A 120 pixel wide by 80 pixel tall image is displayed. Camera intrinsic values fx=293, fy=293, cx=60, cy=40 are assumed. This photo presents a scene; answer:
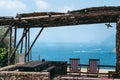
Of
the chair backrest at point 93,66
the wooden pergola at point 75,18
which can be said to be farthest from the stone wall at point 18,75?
the chair backrest at point 93,66

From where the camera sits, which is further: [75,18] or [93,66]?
[93,66]

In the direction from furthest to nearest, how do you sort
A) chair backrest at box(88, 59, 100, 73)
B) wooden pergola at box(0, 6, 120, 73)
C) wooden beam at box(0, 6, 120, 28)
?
chair backrest at box(88, 59, 100, 73), wooden beam at box(0, 6, 120, 28), wooden pergola at box(0, 6, 120, 73)

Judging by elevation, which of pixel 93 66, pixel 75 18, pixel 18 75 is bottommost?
pixel 18 75

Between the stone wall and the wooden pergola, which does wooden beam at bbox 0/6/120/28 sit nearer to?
the wooden pergola

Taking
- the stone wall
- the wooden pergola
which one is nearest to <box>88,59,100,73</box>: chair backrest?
the wooden pergola

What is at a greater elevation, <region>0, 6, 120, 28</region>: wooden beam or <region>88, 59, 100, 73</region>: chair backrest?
<region>0, 6, 120, 28</region>: wooden beam

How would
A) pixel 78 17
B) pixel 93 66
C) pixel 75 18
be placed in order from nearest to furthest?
pixel 78 17 < pixel 75 18 < pixel 93 66

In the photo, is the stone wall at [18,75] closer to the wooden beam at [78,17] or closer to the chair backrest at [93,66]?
the wooden beam at [78,17]

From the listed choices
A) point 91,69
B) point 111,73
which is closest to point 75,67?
point 91,69

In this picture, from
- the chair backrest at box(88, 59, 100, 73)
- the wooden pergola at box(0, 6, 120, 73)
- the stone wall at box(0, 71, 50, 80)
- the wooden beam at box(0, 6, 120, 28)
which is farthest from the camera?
the chair backrest at box(88, 59, 100, 73)

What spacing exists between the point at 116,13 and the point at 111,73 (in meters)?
2.87

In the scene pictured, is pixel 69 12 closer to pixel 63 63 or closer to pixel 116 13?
pixel 116 13

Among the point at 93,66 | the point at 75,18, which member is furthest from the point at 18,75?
the point at 93,66

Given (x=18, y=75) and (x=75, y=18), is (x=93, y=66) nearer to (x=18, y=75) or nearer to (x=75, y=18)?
(x=75, y=18)
